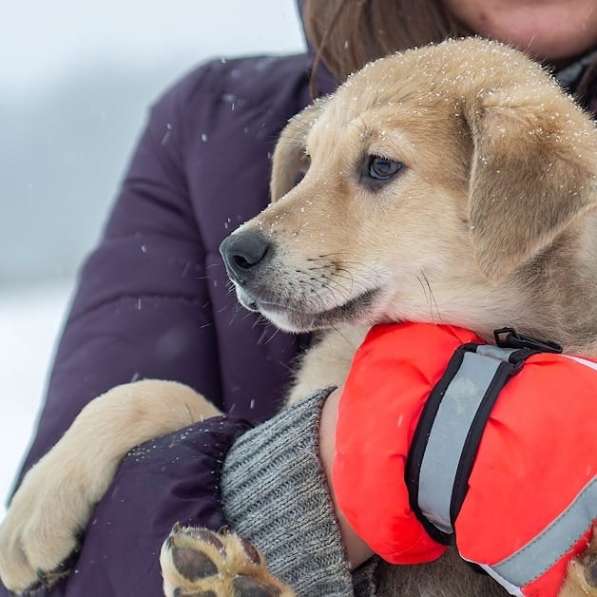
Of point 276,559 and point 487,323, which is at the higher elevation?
point 487,323

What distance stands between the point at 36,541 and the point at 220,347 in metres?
0.87

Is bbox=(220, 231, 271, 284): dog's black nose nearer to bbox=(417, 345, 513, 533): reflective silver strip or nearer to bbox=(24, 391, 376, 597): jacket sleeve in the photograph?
bbox=(24, 391, 376, 597): jacket sleeve

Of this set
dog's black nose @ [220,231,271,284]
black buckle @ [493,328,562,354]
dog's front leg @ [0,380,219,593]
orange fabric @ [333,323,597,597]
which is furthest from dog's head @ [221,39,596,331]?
dog's front leg @ [0,380,219,593]

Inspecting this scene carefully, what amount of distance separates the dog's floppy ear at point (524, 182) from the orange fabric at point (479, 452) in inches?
9.4

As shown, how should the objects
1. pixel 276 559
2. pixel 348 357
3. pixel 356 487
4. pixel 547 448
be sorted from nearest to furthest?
pixel 547 448
pixel 356 487
pixel 276 559
pixel 348 357

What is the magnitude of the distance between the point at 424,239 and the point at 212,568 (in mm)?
925

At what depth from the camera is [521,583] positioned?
6.10 feet

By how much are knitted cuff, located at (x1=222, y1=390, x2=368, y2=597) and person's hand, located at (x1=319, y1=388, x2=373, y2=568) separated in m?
0.02

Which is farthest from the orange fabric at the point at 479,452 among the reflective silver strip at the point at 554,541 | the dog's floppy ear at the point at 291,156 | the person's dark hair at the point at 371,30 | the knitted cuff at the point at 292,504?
the person's dark hair at the point at 371,30

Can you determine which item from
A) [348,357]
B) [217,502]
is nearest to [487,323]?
[348,357]

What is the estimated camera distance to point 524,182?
2133 mm

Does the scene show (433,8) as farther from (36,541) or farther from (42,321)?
(42,321)

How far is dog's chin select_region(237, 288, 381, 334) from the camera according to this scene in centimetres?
234

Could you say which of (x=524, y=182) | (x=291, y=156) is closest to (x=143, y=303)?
(x=291, y=156)
